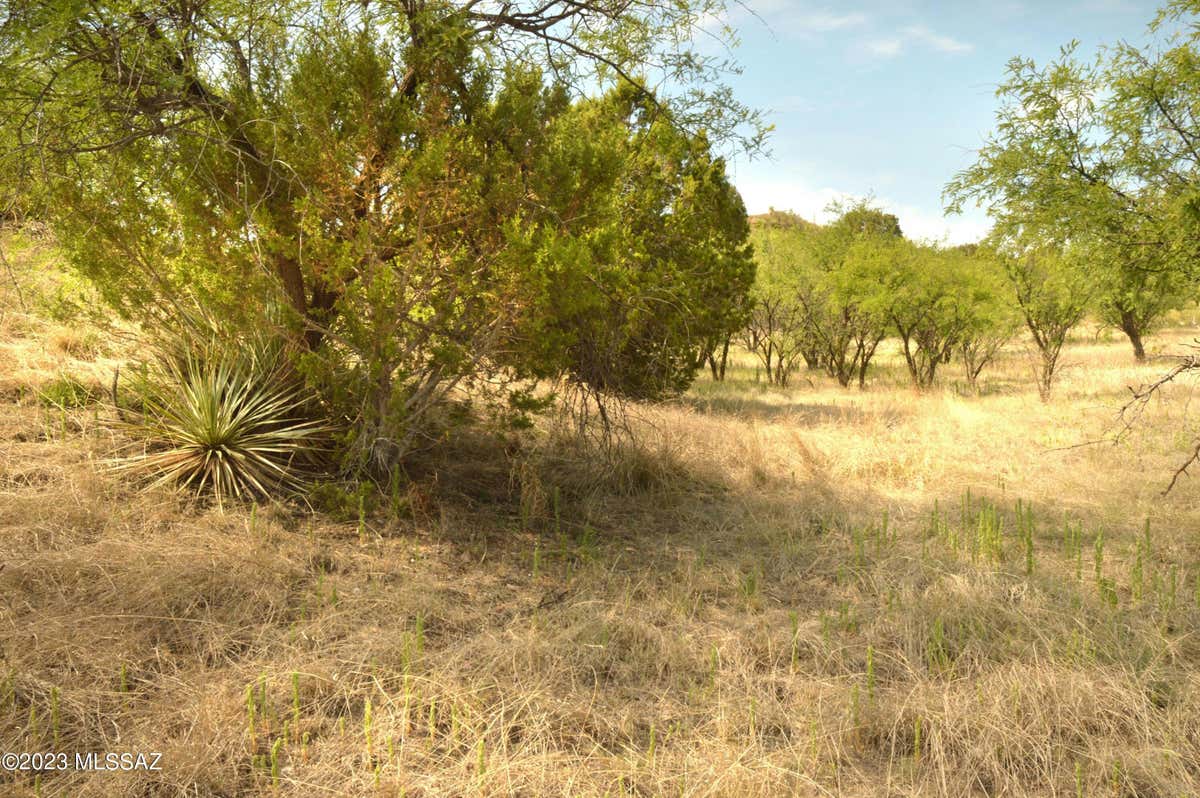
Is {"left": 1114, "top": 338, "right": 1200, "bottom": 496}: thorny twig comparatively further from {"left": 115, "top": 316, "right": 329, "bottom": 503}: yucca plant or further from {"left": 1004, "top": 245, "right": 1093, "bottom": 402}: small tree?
{"left": 115, "top": 316, "right": 329, "bottom": 503}: yucca plant

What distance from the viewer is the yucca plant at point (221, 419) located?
5.25 metres

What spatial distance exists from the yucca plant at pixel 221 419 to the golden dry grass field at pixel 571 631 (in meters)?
0.28

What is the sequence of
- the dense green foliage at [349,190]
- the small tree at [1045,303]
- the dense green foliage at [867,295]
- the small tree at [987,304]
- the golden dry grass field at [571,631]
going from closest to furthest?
1. the golden dry grass field at [571,631]
2. the dense green foliage at [349,190]
3. the small tree at [1045,303]
4. the dense green foliage at [867,295]
5. the small tree at [987,304]

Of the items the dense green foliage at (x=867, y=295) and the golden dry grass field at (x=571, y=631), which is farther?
the dense green foliage at (x=867, y=295)

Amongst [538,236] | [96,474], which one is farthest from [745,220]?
[96,474]

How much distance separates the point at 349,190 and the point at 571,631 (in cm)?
338

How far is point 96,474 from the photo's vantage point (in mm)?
5086

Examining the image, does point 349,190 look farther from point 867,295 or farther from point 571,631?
point 867,295

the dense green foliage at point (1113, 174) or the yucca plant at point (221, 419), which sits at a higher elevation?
the dense green foliage at point (1113, 174)

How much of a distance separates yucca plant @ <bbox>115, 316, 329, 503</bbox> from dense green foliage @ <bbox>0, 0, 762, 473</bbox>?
0.29m

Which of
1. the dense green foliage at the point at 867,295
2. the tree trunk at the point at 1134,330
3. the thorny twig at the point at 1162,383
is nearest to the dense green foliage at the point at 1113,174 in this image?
the thorny twig at the point at 1162,383

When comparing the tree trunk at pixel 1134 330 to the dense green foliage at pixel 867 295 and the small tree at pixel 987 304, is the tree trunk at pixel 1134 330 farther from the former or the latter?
the small tree at pixel 987 304

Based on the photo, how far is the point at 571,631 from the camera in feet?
13.2

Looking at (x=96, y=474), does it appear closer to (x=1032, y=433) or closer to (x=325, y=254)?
(x=325, y=254)
